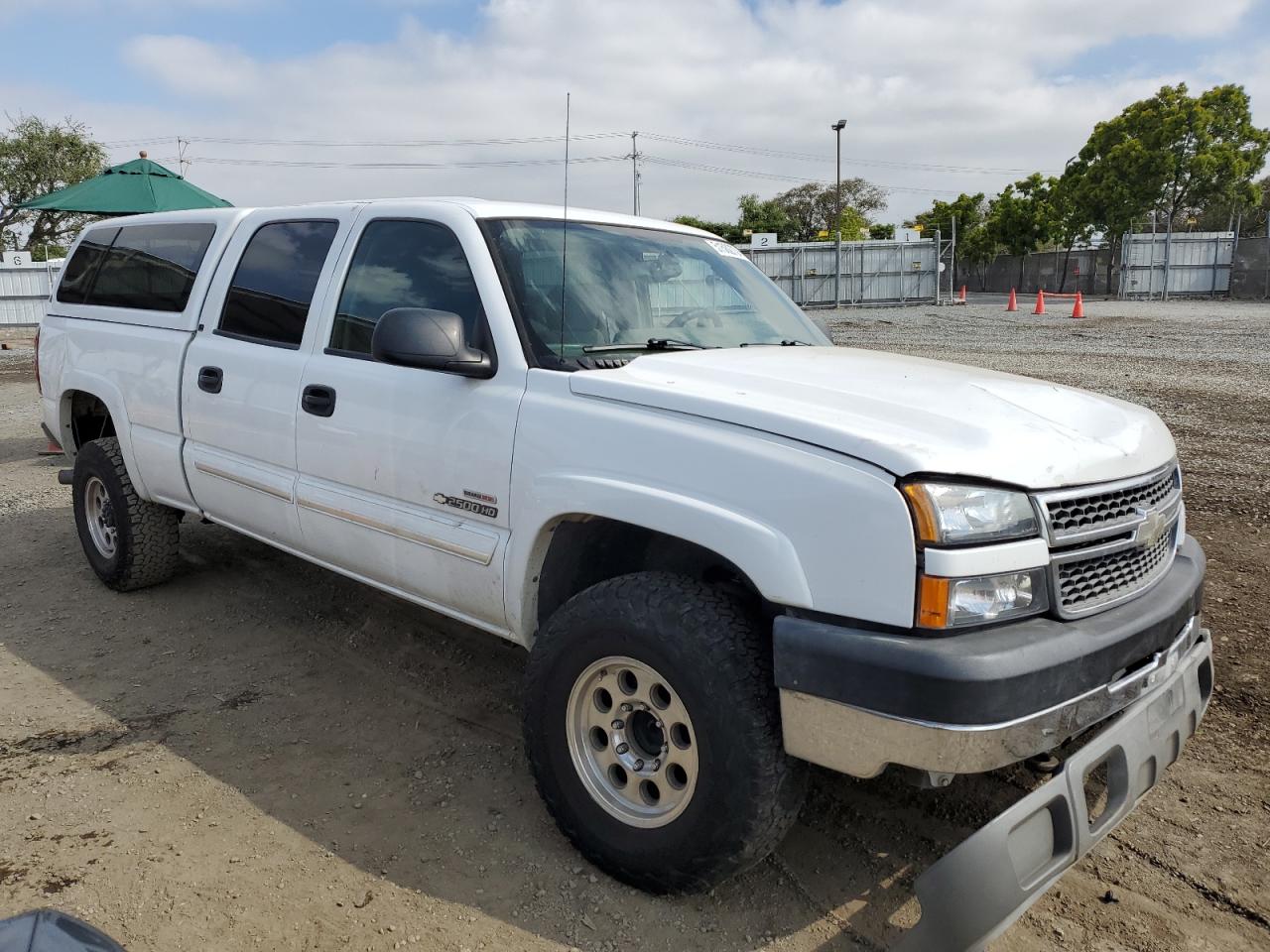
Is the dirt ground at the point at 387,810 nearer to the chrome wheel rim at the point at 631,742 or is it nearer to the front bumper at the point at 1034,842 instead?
the chrome wheel rim at the point at 631,742

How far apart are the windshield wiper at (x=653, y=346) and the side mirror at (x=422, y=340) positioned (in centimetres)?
40

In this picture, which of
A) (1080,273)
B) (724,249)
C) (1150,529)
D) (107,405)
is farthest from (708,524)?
(1080,273)

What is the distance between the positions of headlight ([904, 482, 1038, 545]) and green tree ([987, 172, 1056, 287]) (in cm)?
4793

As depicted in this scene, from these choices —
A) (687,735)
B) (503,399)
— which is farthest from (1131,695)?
(503,399)

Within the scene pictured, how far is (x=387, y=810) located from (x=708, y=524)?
1559mm

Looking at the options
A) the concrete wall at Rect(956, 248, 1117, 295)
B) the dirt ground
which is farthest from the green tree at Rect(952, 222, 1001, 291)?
the dirt ground

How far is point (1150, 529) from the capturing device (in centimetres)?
264

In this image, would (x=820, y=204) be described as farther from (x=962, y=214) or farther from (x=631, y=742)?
(x=631, y=742)

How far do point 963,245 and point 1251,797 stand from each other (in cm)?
5443

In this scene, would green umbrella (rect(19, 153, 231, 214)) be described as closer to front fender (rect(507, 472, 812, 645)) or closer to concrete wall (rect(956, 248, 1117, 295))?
front fender (rect(507, 472, 812, 645))

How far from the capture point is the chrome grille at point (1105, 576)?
239cm

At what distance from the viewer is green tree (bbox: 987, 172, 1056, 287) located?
4719cm

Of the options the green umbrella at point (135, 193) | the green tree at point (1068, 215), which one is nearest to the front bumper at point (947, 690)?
the green umbrella at point (135, 193)

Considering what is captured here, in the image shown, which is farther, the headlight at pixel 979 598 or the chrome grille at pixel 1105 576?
the chrome grille at pixel 1105 576
